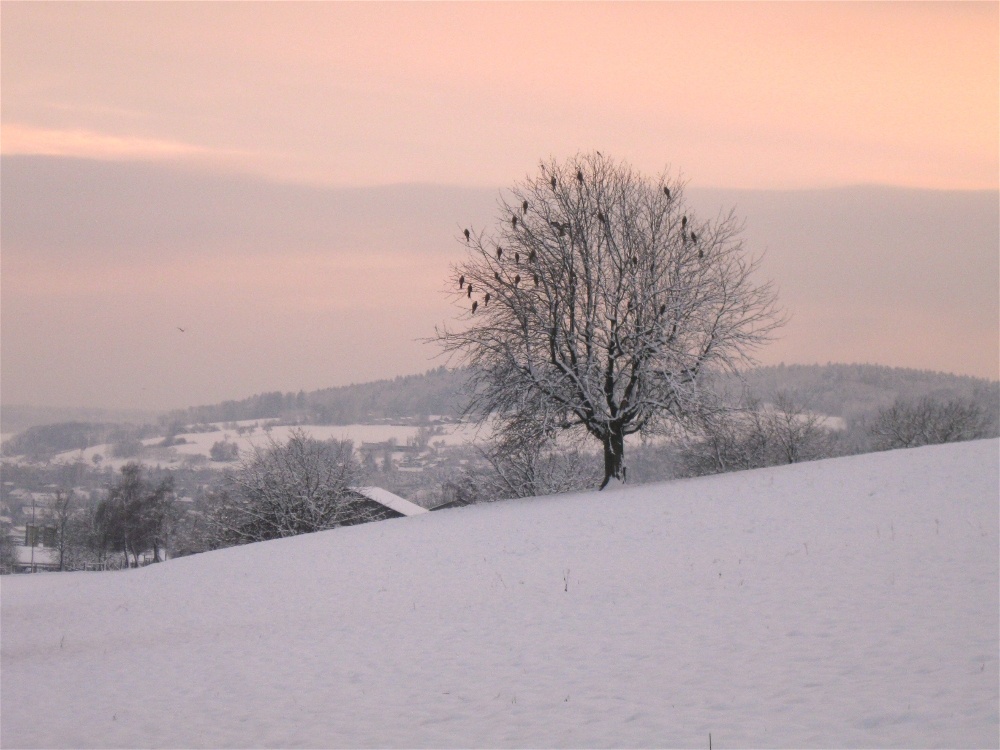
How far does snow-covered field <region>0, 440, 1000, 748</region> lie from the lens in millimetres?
9289

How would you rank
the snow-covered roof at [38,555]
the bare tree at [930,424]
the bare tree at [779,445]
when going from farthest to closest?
the snow-covered roof at [38,555] → the bare tree at [930,424] → the bare tree at [779,445]

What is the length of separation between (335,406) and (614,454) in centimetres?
14346

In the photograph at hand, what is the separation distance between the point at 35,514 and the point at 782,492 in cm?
12077

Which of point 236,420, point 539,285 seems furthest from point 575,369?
point 236,420

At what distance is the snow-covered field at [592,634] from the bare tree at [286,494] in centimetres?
1567

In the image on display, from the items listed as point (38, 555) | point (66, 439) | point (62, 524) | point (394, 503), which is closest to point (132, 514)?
point (394, 503)

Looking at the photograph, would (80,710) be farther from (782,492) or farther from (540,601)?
(782,492)

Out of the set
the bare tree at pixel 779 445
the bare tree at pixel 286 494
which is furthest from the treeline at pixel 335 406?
the bare tree at pixel 286 494

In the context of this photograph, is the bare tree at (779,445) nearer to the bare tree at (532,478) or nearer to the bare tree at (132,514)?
the bare tree at (532,478)

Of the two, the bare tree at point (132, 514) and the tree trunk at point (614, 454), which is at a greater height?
the tree trunk at point (614, 454)

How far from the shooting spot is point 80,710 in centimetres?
1240

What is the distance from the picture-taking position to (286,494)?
3891 centimetres

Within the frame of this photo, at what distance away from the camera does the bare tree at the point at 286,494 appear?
128 ft

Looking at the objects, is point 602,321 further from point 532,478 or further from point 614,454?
point 532,478
